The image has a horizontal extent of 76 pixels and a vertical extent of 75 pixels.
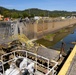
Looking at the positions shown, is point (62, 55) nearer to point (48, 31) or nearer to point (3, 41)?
point (3, 41)

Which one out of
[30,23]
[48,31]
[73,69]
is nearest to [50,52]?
[73,69]

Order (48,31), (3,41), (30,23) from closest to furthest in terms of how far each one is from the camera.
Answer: (3,41) → (30,23) → (48,31)

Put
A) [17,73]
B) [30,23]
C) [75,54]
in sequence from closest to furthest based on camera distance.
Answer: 1. [17,73]
2. [75,54]
3. [30,23]

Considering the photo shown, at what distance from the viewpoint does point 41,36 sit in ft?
113

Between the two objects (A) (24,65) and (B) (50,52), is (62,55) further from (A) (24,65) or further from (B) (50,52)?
(A) (24,65)

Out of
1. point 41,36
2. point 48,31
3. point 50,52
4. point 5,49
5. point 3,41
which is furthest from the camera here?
point 48,31

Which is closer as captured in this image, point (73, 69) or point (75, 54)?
point (73, 69)

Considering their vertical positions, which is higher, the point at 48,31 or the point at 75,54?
the point at 75,54

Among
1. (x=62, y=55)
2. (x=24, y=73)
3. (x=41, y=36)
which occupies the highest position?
(x=24, y=73)

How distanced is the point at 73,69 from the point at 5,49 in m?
9.84

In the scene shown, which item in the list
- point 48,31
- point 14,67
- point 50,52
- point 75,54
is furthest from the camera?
point 48,31

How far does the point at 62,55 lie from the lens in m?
10.2

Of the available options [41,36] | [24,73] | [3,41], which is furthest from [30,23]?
[24,73]

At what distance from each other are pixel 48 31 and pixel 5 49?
88.7 feet
